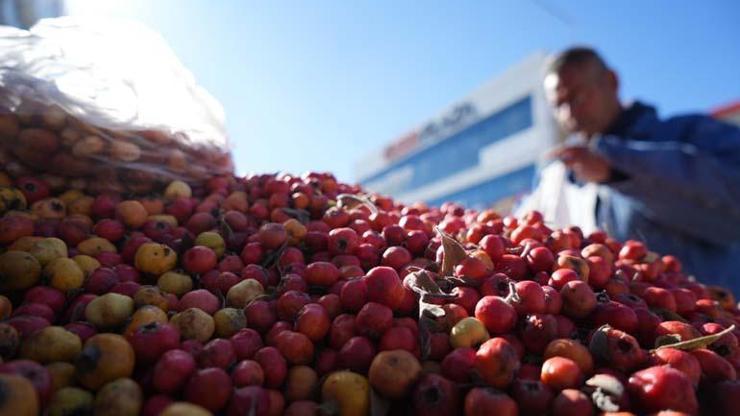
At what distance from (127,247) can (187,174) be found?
0.69m

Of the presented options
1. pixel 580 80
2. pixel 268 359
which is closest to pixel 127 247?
pixel 268 359

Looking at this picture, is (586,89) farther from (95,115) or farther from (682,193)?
(95,115)

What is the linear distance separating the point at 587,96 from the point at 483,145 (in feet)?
72.3

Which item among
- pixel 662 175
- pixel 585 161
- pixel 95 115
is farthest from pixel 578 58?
pixel 95 115

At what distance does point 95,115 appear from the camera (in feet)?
6.93

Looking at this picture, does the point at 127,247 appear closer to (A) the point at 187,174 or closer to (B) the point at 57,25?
(A) the point at 187,174

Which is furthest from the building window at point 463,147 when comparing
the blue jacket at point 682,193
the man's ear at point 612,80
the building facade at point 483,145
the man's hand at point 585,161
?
the man's hand at point 585,161

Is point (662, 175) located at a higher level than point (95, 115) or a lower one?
higher

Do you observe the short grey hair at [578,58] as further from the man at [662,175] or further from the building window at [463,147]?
the building window at [463,147]

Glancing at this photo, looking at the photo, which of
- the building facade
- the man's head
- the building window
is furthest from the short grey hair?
the building window

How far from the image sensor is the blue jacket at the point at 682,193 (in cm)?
316

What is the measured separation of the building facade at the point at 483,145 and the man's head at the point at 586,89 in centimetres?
1582

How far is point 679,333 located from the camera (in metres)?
1.31

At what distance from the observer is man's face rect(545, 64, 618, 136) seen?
403cm
